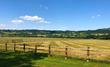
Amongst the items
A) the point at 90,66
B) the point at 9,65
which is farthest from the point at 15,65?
the point at 90,66

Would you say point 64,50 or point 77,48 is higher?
point 77,48

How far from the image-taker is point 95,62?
2295cm

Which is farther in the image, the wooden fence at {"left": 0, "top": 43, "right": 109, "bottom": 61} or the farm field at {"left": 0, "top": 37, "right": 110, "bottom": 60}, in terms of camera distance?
the farm field at {"left": 0, "top": 37, "right": 110, "bottom": 60}

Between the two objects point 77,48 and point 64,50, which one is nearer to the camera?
point 77,48

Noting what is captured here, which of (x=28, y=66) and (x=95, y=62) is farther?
(x=95, y=62)

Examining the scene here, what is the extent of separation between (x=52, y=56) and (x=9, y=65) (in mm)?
8464

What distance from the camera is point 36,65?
20.3 metres

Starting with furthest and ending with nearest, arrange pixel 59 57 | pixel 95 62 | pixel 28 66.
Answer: pixel 59 57 → pixel 95 62 → pixel 28 66

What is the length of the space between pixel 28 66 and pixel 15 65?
4.32 ft

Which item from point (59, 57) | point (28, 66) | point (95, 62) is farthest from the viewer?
point (59, 57)

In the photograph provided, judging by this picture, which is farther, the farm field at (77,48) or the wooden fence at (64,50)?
the farm field at (77,48)

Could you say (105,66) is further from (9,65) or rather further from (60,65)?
(9,65)

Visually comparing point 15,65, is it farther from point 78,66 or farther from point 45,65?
point 78,66

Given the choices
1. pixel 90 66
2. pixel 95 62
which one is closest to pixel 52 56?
pixel 95 62
